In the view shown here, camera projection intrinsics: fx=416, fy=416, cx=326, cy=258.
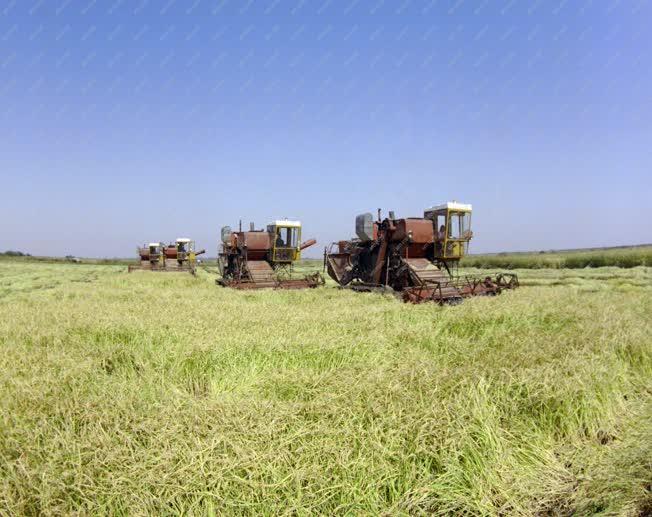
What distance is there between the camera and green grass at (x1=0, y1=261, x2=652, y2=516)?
2.26m

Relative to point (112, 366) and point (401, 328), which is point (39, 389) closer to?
point (112, 366)

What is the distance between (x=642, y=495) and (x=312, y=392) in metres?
2.17

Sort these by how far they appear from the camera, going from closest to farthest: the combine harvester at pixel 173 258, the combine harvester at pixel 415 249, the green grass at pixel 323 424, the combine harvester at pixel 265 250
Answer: the green grass at pixel 323 424 → the combine harvester at pixel 415 249 → the combine harvester at pixel 265 250 → the combine harvester at pixel 173 258

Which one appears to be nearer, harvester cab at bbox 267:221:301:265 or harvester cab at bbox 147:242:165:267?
harvester cab at bbox 267:221:301:265

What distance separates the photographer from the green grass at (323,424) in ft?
7.41

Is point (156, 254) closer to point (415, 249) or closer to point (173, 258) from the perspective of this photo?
point (173, 258)

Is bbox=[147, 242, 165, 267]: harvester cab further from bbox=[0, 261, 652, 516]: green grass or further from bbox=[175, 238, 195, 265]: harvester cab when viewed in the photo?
bbox=[0, 261, 652, 516]: green grass

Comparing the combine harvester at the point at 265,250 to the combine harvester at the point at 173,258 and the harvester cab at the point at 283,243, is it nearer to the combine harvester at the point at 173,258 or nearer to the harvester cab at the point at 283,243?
the harvester cab at the point at 283,243

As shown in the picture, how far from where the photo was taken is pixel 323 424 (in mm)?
2770

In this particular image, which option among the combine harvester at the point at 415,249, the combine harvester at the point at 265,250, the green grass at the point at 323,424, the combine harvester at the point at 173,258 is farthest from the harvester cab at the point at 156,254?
the green grass at the point at 323,424

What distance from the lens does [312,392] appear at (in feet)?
10.9

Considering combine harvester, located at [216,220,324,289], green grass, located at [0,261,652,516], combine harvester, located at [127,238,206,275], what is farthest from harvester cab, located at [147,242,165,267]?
green grass, located at [0,261,652,516]

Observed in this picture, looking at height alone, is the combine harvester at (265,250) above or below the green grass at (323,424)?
above

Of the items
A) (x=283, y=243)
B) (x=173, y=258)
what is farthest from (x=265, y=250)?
(x=173, y=258)
